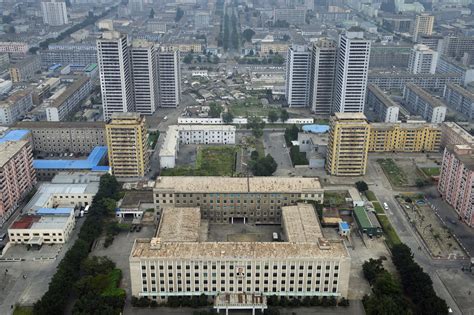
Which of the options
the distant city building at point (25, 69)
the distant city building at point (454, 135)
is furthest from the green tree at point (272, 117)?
the distant city building at point (25, 69)

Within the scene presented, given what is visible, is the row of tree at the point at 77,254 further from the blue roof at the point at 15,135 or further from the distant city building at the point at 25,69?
the distant city building at the point at 25,69

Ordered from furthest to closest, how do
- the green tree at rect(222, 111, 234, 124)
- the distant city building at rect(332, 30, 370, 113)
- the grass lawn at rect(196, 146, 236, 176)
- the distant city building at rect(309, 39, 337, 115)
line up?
the distant city building at rect(309, 39, 337, 115) < the green tree at rect(222, 111, 234, 124) < the distant city building at rect(332, 30, 370, 113) < the grass lawn at rect(196, 146, 236, 176)

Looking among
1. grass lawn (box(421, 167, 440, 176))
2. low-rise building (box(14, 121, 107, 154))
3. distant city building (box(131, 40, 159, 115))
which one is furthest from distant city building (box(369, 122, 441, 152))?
low-rise building (box(14, 121, 107, 154))

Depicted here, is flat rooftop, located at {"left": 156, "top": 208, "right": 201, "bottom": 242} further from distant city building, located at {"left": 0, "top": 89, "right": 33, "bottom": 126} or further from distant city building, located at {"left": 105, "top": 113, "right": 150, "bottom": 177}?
distant city building, located at {"left": 0, "top": 89, "right": 33, "bottom": 126}

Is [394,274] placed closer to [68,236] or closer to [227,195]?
[227,195]

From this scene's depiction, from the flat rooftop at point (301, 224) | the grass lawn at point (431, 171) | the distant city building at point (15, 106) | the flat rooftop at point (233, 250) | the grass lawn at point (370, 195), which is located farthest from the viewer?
the distant city building at point (15, 106)
